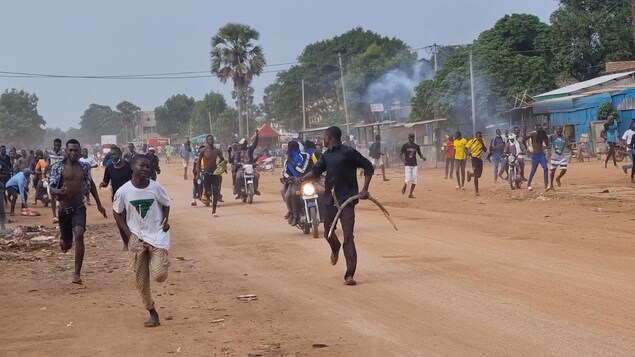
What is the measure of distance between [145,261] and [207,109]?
4825 inches

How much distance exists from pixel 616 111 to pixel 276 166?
23610 millimetres

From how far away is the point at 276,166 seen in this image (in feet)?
189

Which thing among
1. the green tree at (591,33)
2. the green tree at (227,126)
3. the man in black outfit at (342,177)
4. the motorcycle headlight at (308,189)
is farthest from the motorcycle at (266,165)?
the green tree at (227,126)

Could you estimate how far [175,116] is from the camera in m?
148

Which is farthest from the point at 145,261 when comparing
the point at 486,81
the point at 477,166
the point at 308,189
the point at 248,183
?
the point at 486,81

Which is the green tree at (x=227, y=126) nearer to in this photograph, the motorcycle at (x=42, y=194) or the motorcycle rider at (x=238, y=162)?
the motorcycle at (x=42, y=194)

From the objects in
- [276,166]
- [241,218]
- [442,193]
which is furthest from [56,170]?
[276,166]

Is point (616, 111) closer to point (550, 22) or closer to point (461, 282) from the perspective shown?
point (550, 22)

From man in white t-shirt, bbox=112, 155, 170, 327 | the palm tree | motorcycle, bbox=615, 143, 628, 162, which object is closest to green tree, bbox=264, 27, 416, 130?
the palm tree

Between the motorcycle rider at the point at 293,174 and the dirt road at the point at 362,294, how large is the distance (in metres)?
0.42

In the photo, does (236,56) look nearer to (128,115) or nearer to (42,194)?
(42,194)

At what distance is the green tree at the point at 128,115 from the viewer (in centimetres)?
17938

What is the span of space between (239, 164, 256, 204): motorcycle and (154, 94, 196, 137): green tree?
123391 mm

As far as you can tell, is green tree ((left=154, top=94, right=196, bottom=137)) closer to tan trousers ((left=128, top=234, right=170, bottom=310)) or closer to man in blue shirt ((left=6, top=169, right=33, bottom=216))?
man in blue shirt ((left=6, top=169, right=33, bottom=216))
